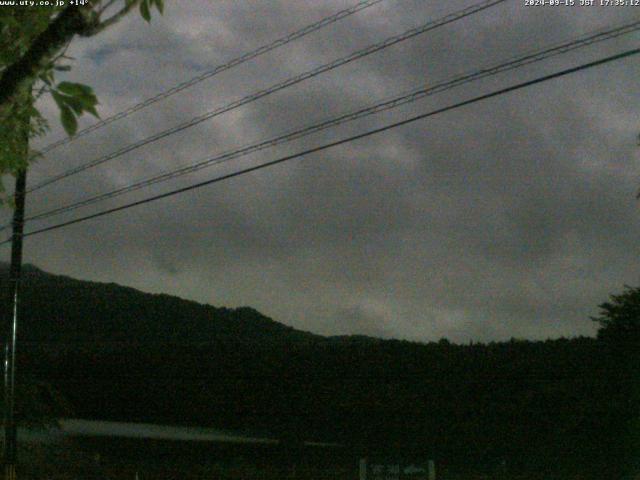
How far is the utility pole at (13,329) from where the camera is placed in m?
19.2

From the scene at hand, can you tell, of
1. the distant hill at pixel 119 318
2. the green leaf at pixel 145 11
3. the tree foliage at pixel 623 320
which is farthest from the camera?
the distant hill at pixel 119 318

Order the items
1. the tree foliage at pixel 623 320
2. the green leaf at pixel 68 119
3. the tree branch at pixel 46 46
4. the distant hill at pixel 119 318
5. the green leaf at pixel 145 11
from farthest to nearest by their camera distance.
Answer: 1. the distant hill at pixel 119 318
2. the tree foliage at pixel 623 320
3. the green leaf at pixel 145 11
4. the tree branch at pixel 46 46
5. the green leaf at pixel 68 119

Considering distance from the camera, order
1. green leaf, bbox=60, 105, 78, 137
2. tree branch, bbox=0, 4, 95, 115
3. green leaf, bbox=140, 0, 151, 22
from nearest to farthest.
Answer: green leaf, bbox=60, 105, 78, 137, tree branch, bbox=0, 4, 95, 115, green leaf, bbox=140, 0, 151, 22

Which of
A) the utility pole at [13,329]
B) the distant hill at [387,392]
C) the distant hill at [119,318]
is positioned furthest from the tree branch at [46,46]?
the distant hill at [119,318]

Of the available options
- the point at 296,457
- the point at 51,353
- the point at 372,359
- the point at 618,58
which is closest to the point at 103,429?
the point at 51,353

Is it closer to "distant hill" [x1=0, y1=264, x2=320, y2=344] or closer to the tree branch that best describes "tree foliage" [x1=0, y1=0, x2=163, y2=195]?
the tree branch

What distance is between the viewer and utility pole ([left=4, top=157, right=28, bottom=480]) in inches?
756

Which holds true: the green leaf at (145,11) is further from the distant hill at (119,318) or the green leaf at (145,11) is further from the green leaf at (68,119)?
the distant hill at (119,318)

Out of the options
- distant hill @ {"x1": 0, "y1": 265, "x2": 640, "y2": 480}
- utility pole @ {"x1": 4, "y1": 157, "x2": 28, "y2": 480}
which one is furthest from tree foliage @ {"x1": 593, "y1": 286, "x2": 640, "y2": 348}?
utility pole @ {"x1": 4, "y1": 157, "x2": 28, "y2": 480}

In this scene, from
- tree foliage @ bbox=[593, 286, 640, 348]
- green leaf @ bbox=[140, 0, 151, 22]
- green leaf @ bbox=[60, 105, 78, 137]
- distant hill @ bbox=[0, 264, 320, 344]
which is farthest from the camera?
distant hill @ bbox=[0, 264, 320, 344]

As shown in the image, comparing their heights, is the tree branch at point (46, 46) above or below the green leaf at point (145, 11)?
below

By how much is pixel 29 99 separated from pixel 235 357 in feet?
61.0

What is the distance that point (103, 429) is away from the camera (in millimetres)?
27016

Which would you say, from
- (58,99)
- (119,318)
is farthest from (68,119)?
(119,318)
